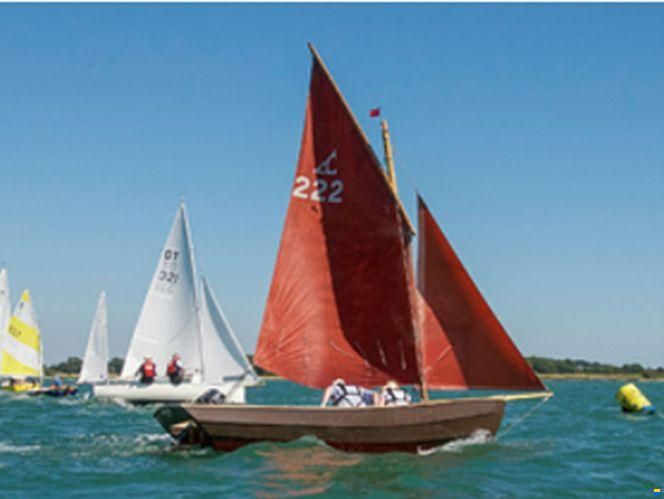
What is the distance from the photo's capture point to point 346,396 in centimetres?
2219

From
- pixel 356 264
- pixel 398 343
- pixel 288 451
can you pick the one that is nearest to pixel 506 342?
pixel 398 343

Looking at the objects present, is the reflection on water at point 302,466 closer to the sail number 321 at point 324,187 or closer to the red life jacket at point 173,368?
the sail number 321 at point 324,187

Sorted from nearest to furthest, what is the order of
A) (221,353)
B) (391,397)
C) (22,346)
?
(391,397) < (221,353) < (22,346)

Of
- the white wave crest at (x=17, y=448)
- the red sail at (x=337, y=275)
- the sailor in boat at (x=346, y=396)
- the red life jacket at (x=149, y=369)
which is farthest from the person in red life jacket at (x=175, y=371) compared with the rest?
the sailor in boat at (x=346, y=396)

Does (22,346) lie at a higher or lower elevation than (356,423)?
higher

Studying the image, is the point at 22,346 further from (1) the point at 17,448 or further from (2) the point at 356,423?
(2) the point at 356,423

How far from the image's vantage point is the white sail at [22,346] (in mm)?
69812

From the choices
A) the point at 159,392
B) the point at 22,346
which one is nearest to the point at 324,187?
the point at 159,392

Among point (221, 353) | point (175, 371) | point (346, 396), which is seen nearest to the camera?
point (346, 396)

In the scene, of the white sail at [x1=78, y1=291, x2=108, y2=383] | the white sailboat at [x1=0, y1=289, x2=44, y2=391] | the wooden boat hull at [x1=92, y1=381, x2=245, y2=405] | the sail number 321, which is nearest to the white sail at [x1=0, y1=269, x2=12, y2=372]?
the white sailboat at [x1=0, y1=289, x2=44, y2=391]

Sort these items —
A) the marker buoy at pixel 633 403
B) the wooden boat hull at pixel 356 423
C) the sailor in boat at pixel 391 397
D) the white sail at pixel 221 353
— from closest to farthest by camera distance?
the wooden boat hull at pixel 356 423 → the sailor in boat at pixel 391 397 → the marker buoy at pixel 633 403 → the white sail at pixel 221 353

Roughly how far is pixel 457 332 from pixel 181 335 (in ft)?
94.6

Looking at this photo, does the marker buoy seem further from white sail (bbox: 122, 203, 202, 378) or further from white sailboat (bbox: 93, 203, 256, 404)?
white sail (bbox: 122, 203, 202, 378)

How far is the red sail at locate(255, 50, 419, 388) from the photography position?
76.3ft
